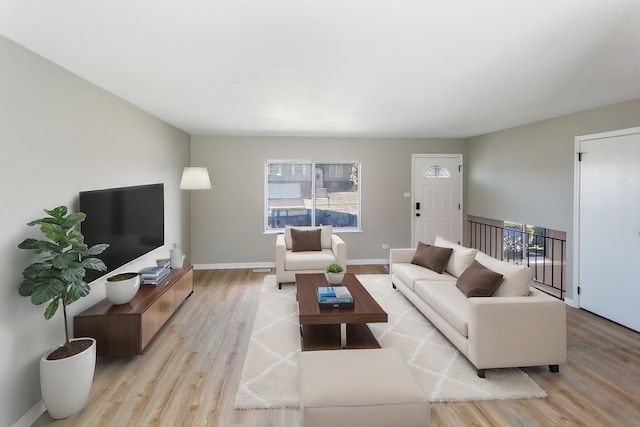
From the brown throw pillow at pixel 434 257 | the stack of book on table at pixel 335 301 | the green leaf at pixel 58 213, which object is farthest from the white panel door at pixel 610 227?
the green leaf at pixel 58 213

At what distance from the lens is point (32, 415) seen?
7.37 feet

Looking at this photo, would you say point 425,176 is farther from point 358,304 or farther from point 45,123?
point 45,123

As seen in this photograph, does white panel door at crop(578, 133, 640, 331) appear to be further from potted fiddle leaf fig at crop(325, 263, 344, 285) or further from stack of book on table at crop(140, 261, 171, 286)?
stack of book on table at crop(140, 261, 171, 286)

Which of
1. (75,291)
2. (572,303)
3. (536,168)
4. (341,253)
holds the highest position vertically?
(536,168)

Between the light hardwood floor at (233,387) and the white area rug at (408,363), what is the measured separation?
A: 0.09 m

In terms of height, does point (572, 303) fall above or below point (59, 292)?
below

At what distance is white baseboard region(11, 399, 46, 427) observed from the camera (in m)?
2.15

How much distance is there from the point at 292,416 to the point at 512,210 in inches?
192

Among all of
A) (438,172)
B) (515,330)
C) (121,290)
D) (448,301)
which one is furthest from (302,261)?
(438,172)

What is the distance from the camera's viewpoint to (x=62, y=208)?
228cm

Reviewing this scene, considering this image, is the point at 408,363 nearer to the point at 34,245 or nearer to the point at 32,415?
the point at 32,415

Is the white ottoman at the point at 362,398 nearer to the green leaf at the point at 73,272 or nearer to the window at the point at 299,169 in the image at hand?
the green leaf at the point at 73,272

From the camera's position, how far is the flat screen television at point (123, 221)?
2.87m

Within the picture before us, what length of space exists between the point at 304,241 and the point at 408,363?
9.39 ft
